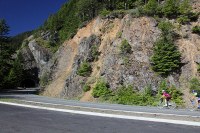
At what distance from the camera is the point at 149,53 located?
127 ft

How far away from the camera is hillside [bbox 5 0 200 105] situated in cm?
3556

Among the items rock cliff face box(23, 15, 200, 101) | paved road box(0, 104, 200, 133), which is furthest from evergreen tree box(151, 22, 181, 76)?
paved road box(0, 104, 200, 133)

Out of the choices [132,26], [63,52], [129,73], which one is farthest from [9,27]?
[129,73]

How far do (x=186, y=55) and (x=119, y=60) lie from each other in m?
8.57

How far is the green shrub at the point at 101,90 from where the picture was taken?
121ft

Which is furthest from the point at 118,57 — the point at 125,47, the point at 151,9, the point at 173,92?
the point at 173,92

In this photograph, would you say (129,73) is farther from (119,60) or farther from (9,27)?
(9,27)

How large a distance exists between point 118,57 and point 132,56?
202cm

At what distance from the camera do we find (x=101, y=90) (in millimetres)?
37469

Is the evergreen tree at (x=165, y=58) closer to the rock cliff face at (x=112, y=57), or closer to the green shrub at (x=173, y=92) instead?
the rock cliff face at (x=112, y=57)

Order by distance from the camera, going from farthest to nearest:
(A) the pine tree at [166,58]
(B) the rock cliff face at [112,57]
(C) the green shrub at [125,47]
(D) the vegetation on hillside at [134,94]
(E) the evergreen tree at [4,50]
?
(E) the evergreen tree at [4,50] < (C) the green shrub at [125,47] < (B) the rock cliff face at [112,57] < (A) the pine tree at [166,58] < (D) the vegetation on hillside at [134,94]

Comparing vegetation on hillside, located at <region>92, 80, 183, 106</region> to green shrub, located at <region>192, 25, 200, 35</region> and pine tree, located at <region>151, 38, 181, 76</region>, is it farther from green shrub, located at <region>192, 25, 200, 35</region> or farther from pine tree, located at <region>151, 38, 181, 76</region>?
green shrub, located at <region>192, 25, 200, 35</region>

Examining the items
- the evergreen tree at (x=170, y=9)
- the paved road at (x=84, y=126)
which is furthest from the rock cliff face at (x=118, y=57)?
the paved road at (x=84, y=126)

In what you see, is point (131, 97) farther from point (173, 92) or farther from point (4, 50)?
point (4, 50)
